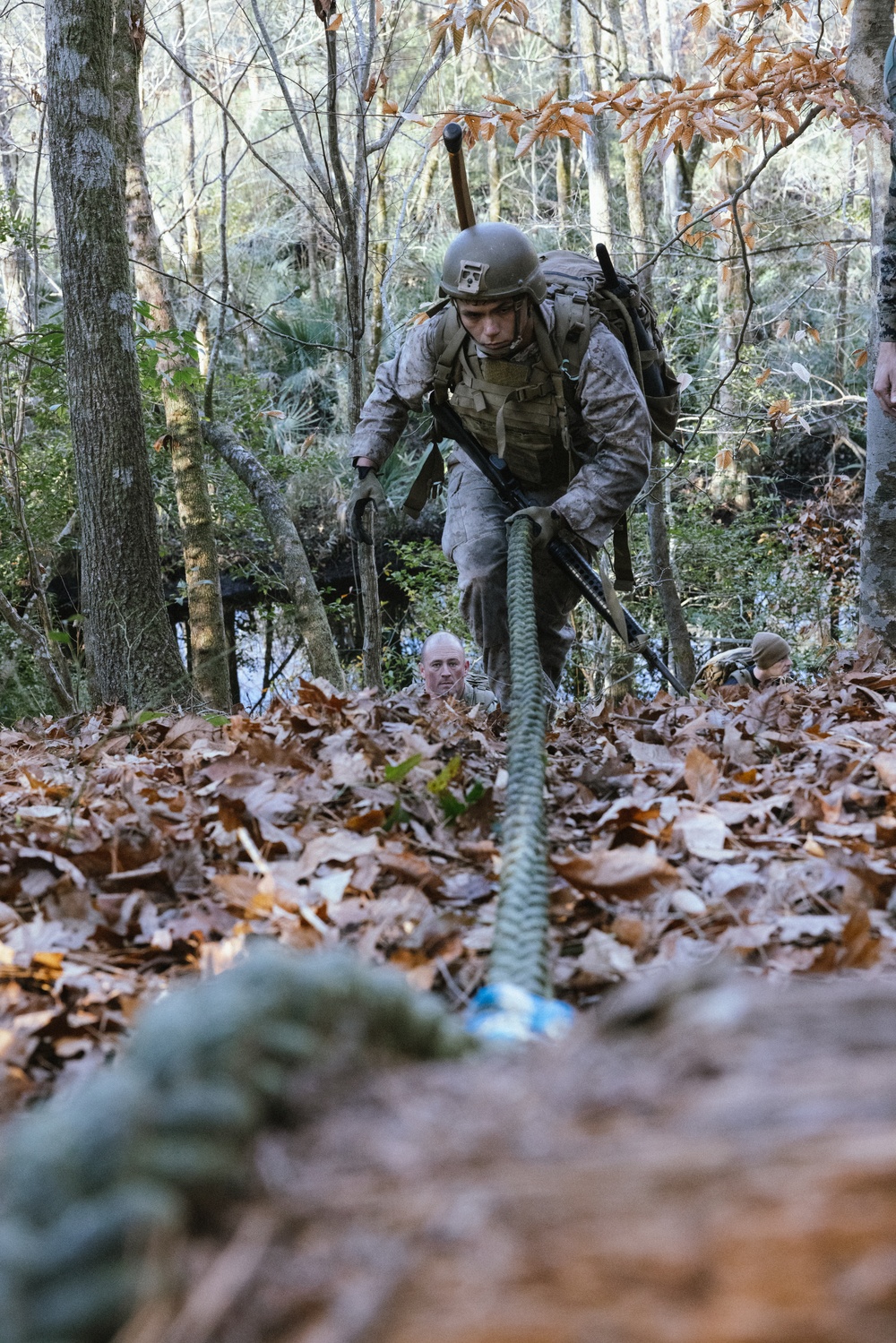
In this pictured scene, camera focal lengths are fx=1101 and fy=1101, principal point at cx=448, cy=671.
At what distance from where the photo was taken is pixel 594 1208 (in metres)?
0.76

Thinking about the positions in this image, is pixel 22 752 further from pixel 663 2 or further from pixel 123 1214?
pixel 663 2

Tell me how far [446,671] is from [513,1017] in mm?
4802

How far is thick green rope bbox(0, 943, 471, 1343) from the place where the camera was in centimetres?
77

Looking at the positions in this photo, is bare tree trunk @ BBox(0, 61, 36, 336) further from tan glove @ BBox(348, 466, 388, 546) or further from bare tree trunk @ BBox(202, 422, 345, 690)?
bare tree trunk @ BBox(202, 422, 345, 690)

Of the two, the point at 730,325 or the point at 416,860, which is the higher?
the point at 730,325

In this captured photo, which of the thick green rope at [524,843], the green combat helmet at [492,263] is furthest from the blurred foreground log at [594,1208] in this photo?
the green combat helmet at [492,263]

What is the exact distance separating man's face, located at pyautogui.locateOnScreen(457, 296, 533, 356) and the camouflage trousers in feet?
2.73

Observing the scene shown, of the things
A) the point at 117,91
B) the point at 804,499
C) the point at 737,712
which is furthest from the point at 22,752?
the point at 804,499

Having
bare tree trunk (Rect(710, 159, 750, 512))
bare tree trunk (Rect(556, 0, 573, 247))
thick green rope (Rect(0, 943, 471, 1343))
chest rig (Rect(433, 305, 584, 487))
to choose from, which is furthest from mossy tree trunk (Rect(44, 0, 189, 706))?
bare tree trunk (Rect(710, 159, 750, 512))

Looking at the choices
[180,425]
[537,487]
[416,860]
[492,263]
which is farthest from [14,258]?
[416,860]

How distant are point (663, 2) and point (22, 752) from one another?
1751 centimetres

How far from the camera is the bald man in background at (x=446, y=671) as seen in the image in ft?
20.0

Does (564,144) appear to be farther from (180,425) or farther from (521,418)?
(521,418)

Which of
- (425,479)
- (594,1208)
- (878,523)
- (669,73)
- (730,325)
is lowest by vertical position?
(594,1208)
